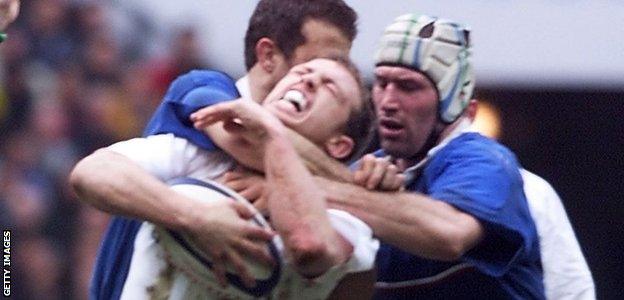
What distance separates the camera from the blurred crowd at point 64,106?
8.55 m

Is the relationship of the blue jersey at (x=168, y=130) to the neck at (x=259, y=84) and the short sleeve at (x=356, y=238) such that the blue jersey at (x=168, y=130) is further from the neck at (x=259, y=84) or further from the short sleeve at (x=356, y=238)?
the short sleeve at (x=356, y=238)

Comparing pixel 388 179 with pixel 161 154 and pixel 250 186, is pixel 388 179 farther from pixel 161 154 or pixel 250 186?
pixel 161 154

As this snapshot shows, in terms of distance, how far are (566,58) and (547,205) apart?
2.92m

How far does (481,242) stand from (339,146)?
0.43 meters

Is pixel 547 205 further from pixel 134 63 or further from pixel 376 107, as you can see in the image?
pixel 134 63

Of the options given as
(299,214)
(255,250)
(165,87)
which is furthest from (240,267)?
(165,87)

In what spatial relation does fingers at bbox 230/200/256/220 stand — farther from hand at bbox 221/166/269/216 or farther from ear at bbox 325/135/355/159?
ear at bbox 325/135/355/159

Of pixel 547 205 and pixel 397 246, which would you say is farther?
pixel 547 205

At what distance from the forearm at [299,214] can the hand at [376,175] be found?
0.81 feet

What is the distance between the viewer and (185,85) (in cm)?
443

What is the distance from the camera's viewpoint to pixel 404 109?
4.85 meters

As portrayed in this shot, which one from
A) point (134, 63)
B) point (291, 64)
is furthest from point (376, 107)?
point (134, 63)

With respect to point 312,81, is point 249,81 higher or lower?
lower

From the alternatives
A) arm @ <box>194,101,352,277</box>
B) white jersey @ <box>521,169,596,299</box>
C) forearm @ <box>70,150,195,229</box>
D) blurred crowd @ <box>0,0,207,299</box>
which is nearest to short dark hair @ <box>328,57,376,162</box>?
arm @ <box>194,101,352,277</box>
